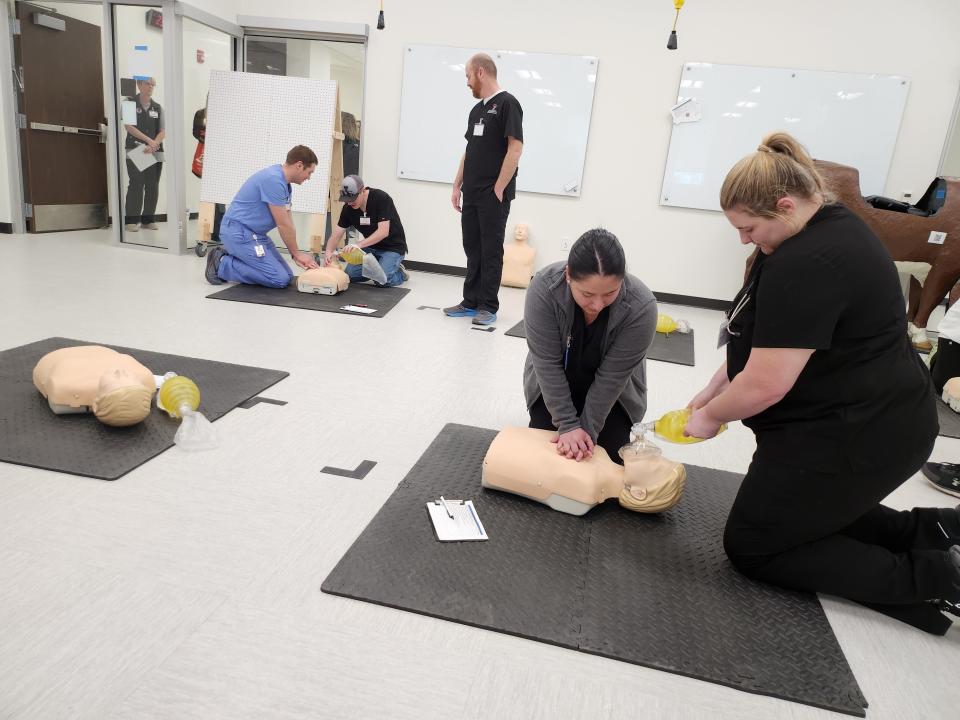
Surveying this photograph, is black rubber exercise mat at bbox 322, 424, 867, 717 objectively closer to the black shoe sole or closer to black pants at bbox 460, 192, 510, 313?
the black shoe sole

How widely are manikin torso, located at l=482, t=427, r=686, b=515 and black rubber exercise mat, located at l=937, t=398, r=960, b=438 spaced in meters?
1.72

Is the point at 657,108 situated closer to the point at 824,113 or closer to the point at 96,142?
the point at 824,113

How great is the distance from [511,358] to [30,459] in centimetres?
213

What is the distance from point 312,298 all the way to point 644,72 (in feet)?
10.4

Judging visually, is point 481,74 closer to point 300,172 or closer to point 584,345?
point 300,172

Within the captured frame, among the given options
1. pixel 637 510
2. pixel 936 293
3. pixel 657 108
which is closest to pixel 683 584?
pixel 637 510

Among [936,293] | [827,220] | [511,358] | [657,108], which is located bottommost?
[511,358]

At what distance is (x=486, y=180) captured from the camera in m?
3.96

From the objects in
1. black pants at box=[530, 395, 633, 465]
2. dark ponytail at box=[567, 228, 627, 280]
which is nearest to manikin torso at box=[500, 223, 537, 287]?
black pants at box=[530, 395, 633, 465]

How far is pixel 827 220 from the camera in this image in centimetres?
135

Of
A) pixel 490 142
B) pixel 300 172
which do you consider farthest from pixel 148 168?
pixel 490 142

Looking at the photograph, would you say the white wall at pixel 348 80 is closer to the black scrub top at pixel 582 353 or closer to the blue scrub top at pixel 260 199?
the blue scrub top at pixel 260 199

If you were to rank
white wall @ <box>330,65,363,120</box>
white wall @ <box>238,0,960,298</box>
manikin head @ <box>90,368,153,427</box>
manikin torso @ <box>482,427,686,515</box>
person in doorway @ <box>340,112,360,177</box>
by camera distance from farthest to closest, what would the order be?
white wall @ <box>330,65,363,120</box> → person in doorway @ <box>340,112,360,177</box> → white wall @ <box>238,0,960,298</box> → manikin head @ <box>90,368,153,427</box> → manikin torso @ <box>482,427,686,515</box>

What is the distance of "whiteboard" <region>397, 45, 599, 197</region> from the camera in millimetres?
5305
